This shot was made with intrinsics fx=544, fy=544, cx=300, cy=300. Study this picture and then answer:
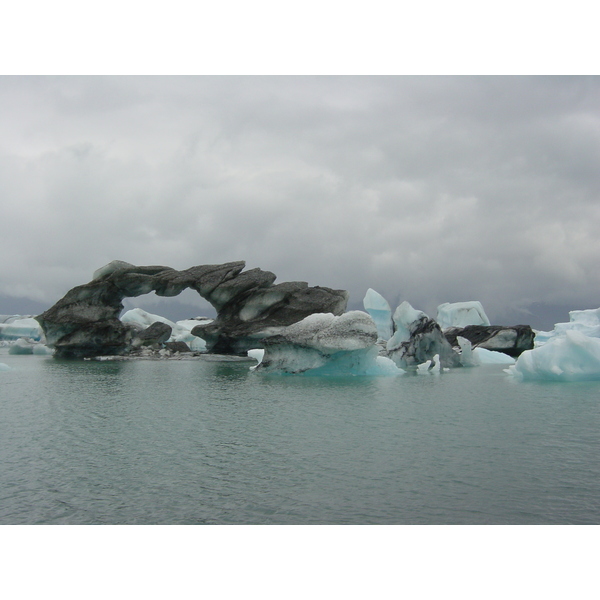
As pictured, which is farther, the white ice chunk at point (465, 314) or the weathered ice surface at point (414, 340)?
the white ice chunk at point (465, 314)

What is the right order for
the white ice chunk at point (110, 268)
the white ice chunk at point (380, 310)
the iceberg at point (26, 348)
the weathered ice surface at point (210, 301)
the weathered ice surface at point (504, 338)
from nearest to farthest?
1. the weathered ice surface at point (210, 301)
2. the white ice chunk at point (110, 268)
3. the weathered ice surface at point (504, 338)
4. the white ice chunk at point (380, 310)
5. the iceberg at point (26, 348)

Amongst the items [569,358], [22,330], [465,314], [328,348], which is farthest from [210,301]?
[22,330]

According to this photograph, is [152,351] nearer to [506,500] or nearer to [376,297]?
[376,297]

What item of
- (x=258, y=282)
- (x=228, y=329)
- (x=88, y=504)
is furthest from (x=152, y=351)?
(x=88, y=504)

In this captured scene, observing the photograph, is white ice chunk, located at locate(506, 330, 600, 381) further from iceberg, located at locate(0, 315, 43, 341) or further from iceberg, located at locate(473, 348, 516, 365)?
iceberg, located at locate(0, 315, 43, 341)

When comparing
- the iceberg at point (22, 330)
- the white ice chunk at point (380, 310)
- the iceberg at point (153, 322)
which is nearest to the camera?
the white ice chunk at point (380, 310)

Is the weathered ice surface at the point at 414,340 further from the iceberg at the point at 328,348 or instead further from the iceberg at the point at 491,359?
the iceberg at the point at 491,359

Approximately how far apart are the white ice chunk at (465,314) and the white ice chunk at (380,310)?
418 inches

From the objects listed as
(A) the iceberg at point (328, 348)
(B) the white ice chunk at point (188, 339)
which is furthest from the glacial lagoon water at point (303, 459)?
(B) the white ice chunk at point (188, 339)

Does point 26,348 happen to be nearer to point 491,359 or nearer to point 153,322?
point 153,322

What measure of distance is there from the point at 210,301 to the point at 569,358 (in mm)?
25433

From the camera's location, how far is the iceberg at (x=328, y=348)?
20172 mm

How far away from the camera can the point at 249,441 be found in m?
9.42

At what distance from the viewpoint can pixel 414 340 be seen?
2797 cm
